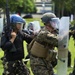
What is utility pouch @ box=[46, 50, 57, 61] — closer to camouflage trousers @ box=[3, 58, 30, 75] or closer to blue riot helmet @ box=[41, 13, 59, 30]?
blue riot helmet @ box=[41, 13, 59, 30]

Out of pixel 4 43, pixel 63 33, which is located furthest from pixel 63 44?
pixel 4 43

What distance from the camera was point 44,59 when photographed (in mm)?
6324

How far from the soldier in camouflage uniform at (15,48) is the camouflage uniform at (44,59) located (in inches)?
24.2

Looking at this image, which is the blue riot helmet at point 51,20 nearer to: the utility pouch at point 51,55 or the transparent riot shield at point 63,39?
the transparent riot shield at point 63,39

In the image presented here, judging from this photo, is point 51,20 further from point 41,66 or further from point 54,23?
point 41,66

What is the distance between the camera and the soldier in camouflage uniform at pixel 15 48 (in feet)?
22.2

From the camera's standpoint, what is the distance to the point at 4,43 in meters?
6.72

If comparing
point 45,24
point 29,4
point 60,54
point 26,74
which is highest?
point 45,24

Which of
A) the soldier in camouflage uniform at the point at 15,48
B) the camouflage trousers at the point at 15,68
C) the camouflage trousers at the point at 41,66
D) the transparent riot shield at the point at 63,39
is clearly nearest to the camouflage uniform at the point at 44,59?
the camouflage trousers at the point at 41,66

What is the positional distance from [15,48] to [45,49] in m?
0.84

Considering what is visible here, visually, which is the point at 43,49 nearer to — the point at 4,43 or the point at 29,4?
the point at 4,43

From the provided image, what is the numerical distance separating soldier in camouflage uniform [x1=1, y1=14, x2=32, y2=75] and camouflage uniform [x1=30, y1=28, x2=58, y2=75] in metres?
0.61

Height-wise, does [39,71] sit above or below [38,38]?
below

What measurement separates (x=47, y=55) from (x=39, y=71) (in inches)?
11.6
